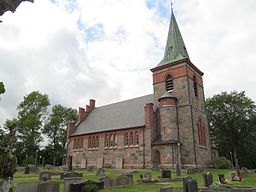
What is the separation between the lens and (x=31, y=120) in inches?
1718

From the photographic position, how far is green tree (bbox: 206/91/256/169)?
41062mm

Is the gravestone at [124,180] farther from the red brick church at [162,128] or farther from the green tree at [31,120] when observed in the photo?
the green tree at [31,120]

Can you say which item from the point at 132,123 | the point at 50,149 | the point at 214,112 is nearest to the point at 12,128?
the point at 132,123

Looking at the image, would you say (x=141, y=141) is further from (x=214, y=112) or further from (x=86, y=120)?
(x=214, y=112)

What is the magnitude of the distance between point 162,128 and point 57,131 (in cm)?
2808

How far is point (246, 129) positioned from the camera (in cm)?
4184

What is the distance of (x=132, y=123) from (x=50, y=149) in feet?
80.3

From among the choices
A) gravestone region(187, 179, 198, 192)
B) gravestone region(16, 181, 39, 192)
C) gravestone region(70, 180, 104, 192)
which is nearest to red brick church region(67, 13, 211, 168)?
gravestone region(187, 179, 198, 192)

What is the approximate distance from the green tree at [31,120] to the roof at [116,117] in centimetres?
908

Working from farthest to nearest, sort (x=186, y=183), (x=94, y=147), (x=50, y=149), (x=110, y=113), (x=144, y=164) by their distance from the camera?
(x=50, y=149) < (x=110, y=113) < (x=94, y=147) < (x=144, y=164) < (x=186, y=183)

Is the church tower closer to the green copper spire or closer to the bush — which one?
the green copper spire

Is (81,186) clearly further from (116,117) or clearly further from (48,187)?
(116,117)

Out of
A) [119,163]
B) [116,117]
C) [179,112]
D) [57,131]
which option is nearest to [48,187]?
[119,163]

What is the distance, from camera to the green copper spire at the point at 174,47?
3424 centimetres
